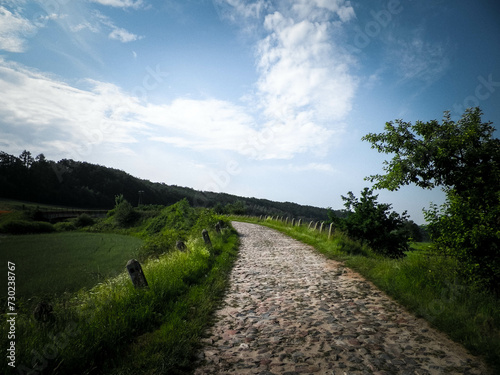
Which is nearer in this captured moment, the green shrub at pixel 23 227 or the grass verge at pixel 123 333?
the grass verge at pixel 123 333

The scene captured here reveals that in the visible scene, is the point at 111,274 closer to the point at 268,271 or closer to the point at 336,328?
the point at 268,271

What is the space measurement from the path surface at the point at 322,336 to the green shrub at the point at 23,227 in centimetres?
3944

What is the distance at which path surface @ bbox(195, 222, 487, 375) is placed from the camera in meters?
3.03

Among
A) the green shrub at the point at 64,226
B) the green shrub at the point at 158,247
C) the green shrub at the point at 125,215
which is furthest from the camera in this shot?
the green shrub at the point at 125,215

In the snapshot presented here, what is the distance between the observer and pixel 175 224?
27.6 m

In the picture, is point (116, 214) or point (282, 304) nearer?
point (282, 304)

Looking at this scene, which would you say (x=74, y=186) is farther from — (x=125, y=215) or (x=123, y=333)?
(x=123, y=333)

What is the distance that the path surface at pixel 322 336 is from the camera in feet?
9.95

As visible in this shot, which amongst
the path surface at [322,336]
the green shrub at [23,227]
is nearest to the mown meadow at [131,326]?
the path surface at [322,336]

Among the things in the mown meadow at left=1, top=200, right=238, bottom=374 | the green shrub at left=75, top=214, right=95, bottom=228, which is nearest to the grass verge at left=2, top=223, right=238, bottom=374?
Result: the mown meadow at left=1, top=200, right=238, bottom=374

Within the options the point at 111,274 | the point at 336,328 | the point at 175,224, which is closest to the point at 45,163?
the point at 175,224

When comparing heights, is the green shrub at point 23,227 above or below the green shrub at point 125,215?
below

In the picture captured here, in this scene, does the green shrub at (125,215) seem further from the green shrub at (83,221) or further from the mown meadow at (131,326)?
the mown meadow at (131,326)

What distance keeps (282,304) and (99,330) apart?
345 cm
